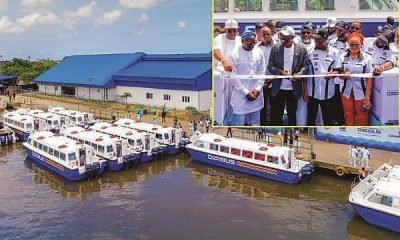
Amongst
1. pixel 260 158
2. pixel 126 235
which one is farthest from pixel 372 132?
pixel 126 235

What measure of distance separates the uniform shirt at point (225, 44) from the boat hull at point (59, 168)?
1405 centimetres

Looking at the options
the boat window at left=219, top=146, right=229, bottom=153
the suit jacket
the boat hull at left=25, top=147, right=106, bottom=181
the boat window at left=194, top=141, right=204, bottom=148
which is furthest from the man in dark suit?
the boat hull at left=25, top=147, right=106, bottom=181

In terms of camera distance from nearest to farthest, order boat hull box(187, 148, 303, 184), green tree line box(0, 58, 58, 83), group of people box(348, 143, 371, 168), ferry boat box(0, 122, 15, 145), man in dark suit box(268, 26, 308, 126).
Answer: man in dark suit box(268, 26, 308, 126)
group of people box(348, 143, 371, 168)
boat hull box(187, 148, 303, 184)
ferry boat box(0, 122, 15, 145)
green tree line box(0, 58, 58, 83)

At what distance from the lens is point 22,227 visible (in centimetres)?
1952

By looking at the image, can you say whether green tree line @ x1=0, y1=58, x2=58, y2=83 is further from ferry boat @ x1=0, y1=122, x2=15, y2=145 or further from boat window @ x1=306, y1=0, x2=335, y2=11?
boat window @ x1=306, y1=0, x2=335, y2=11

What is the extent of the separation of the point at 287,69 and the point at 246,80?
4.81 feet

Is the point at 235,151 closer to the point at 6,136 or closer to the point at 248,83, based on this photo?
the point at 248,83

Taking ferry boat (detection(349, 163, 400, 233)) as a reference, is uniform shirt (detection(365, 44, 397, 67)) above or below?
above

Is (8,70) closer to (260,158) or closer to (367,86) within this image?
(260,158)

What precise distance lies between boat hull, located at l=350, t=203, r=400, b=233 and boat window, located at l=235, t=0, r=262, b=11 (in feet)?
33.8

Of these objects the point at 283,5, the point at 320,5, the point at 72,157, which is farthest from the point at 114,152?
the point at 320,5

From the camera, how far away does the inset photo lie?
14.7 m

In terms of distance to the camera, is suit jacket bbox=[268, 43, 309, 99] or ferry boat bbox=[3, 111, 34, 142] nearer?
suit jacket bbox=[268, 43, 309, 99]

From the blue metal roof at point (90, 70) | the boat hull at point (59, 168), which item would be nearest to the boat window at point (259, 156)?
the boat hull at point (59, 168)
